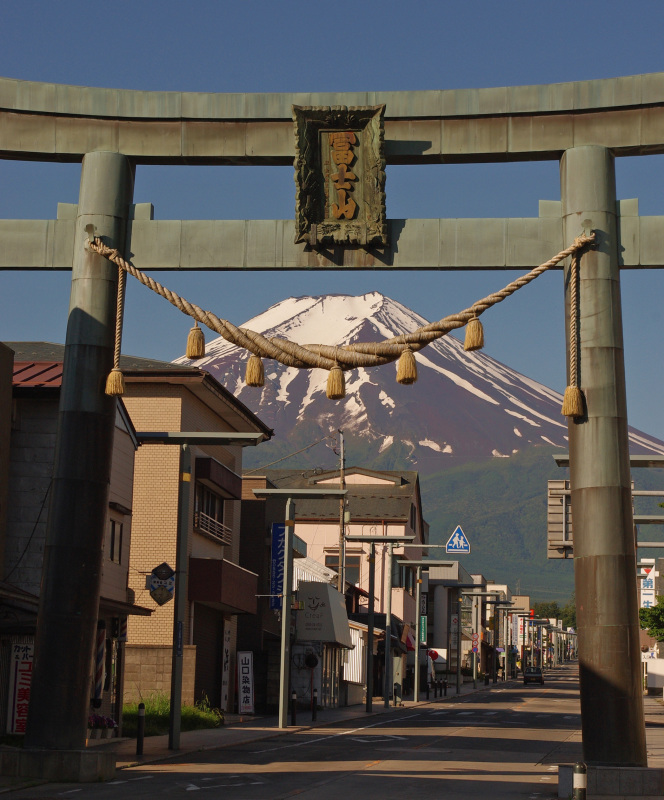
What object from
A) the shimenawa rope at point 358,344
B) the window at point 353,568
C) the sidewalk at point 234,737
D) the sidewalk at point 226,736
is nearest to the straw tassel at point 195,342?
the shimenawa rope at point 358,344

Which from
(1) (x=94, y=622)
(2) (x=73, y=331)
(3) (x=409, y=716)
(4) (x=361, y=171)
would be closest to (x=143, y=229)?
(2) (x=73, y=331)

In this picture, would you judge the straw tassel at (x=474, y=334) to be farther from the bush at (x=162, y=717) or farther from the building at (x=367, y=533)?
the building at (x=367, y=533)

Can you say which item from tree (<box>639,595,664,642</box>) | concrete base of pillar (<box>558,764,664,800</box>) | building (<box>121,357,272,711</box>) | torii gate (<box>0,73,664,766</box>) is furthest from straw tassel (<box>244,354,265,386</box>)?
tree (<box>639,595,664,642</box>)

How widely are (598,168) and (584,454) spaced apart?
460cm

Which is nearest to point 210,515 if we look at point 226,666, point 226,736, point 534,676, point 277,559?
point 277,559

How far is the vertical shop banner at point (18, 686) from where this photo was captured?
90.5ft

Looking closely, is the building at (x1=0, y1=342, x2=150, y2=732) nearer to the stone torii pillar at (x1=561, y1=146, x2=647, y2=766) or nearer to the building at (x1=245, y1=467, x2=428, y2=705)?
the stone torii pillar at (x1=561, y1=146, x2=647, y2=766)

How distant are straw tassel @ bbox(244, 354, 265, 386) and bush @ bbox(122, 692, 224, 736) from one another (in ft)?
60.7

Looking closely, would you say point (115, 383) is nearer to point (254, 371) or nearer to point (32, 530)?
point (254, 371)

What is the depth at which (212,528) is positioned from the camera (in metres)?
43.6

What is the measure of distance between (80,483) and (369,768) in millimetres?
9064

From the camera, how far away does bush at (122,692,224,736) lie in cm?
3447

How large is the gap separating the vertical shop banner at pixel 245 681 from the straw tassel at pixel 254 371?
28.1m

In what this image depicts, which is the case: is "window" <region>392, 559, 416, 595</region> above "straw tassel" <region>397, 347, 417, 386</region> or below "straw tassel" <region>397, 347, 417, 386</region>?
above
